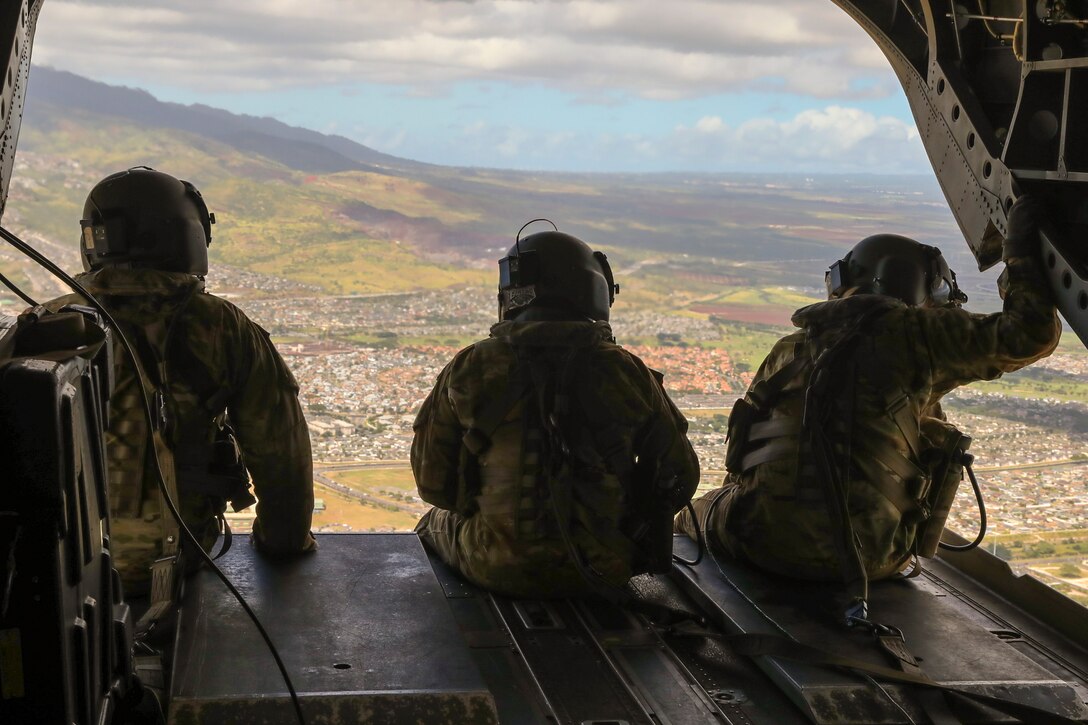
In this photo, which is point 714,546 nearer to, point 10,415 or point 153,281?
point 153,281

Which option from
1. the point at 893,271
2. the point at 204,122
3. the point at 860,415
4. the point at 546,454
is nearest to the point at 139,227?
the point at 546,454

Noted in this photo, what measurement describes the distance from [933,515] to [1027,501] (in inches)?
127

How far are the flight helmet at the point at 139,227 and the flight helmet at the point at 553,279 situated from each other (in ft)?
3.36

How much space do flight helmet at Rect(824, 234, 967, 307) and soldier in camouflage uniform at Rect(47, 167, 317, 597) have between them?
1987mm

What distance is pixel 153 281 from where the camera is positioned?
11.6 ft

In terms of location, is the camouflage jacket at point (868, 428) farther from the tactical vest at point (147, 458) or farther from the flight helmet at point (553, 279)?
the tactical vest at point (147, 458)

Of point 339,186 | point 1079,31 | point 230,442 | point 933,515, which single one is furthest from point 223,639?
point 339,186

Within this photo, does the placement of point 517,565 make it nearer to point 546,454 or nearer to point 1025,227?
point 546,454

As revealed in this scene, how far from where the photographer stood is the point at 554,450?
364cm

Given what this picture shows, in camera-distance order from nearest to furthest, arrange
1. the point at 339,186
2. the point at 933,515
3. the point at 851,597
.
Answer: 1. the point at 851,597
2. the point at 933,515
3. the point at 339,186

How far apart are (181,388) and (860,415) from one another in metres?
2.18

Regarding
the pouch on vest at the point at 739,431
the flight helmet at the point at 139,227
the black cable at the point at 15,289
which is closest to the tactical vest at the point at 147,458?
the flight helmet at the point at 139,227

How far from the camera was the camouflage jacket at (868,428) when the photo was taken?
3.72 meters

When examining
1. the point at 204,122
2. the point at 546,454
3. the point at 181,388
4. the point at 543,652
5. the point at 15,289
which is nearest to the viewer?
the point at 15,289
